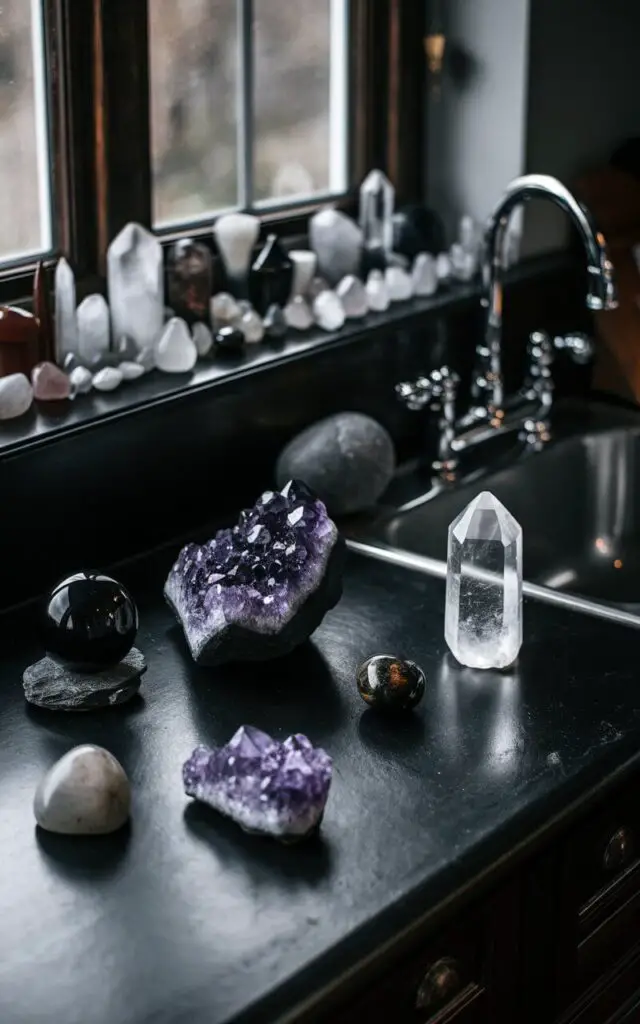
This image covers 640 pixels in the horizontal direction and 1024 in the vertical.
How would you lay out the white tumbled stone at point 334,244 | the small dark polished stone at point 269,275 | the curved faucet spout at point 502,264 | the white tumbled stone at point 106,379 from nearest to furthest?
the white tumbled stone at point 106,379 < the curved faucet spout at point 502,264 < the small dark polished stone at point 269,275 < the white tumbled stone at point 334,244

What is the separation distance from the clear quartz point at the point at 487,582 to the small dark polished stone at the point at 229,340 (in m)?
0.46

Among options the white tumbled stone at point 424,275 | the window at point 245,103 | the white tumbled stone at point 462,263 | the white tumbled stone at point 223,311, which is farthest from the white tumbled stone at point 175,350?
the white tumbled stone at point 462,263

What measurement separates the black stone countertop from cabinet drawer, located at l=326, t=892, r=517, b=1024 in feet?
0.19

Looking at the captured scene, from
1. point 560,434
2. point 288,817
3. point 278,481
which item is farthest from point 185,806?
point 560,434

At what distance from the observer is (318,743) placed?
4.04 ft

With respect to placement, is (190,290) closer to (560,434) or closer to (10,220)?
(10,220)

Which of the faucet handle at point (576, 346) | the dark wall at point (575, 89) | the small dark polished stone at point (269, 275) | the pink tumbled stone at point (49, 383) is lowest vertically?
the faucet handle at point (576, 346)

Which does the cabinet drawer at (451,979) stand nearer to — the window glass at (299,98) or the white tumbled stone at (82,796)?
the white tumbled stone at (82,796)

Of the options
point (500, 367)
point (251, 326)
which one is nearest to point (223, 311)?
point (251, 326)

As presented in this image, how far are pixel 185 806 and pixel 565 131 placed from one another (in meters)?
1.34

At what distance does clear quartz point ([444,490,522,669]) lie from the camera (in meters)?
1.34

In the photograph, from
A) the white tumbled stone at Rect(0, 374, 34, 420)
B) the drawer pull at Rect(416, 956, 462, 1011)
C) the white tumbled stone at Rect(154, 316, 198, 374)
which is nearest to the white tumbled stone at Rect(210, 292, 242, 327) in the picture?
the white tumbled stone at Rect(154, 316, 198, 374)

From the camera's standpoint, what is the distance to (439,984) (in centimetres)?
110

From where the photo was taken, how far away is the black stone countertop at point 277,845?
95cm
